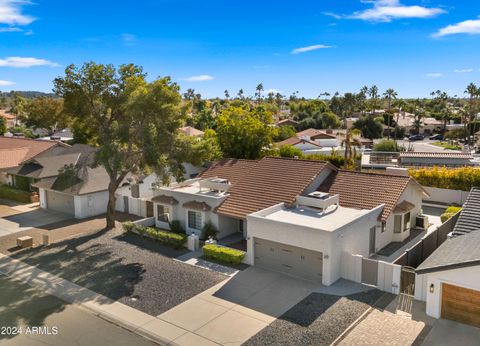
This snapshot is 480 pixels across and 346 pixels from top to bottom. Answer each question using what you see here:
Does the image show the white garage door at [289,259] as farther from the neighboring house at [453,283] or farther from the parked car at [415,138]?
the parked car at [415,138]

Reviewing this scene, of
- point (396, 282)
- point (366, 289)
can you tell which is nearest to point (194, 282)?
point (366, 289)

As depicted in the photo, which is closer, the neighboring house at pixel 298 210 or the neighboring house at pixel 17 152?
the neighboring house at pixel 298 210

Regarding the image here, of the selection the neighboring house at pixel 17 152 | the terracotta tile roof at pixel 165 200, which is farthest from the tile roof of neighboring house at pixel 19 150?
the terracotta tile roof at pixel 165 200

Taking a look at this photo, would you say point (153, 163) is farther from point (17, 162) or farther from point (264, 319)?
point (17, 162)

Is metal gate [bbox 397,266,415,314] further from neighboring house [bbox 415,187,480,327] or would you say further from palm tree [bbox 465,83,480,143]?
palm tree [bbox 465,83,480,143]

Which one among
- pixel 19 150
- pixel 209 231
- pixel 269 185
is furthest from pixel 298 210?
pixel 19 150

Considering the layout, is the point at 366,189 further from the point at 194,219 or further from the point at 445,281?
the point at 194,219
